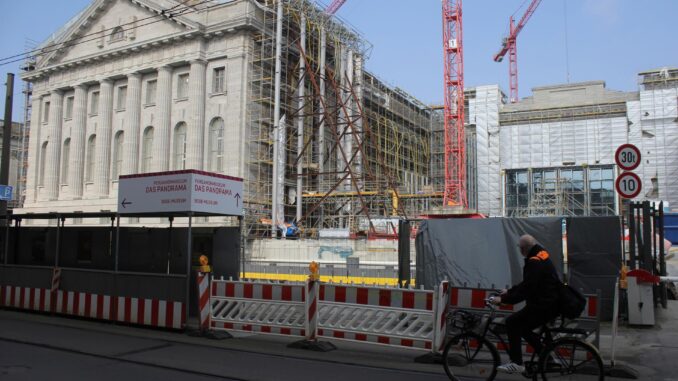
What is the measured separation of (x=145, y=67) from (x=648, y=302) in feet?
142

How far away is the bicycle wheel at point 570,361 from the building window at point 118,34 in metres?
48.9

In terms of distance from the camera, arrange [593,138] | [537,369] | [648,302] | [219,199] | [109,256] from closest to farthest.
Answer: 1. [537,369]
2. [648,302]
3. [219,199]
4. [109,256]
5. [593,138]

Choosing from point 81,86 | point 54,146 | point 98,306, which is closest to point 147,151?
point 81,86

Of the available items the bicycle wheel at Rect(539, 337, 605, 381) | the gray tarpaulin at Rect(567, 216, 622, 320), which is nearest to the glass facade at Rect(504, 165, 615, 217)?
the gray tarpaulin at Rect(567, 216, 622, 320)

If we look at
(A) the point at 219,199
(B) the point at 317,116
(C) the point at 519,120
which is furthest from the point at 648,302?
(C) the point at 519,120

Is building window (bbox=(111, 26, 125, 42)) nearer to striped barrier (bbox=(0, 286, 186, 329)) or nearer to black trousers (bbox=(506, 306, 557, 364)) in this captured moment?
striped barrier (bbox=(0, 286, 186, 329))

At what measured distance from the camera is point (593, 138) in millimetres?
51938

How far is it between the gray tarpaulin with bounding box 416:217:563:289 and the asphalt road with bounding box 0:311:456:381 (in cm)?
471

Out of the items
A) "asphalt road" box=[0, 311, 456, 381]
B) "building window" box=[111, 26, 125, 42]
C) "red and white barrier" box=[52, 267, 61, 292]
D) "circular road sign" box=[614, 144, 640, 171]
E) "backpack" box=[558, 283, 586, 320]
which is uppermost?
"building window" box=[111, 26, 125, 42]

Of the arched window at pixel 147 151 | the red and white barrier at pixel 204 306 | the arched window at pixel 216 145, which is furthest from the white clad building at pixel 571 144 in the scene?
the red and white barrier at pixel 204 306

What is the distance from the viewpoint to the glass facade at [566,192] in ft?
165

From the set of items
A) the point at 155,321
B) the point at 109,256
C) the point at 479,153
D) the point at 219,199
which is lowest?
the point at 155,321

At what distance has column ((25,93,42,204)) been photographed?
54188 mm

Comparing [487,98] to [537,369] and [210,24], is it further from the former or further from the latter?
[537,369]
